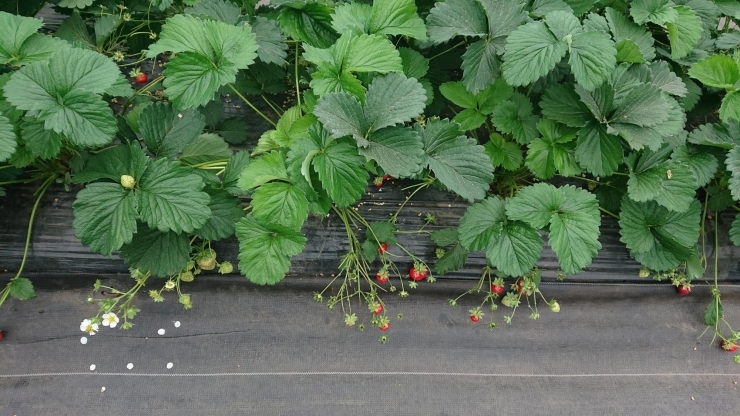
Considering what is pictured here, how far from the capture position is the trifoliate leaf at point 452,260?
1.32m

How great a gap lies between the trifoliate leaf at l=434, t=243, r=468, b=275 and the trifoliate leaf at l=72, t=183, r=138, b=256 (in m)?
0.77

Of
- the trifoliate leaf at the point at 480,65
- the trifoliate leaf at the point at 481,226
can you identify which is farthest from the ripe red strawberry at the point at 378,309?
the trifoliate leaf at the point at 480,65

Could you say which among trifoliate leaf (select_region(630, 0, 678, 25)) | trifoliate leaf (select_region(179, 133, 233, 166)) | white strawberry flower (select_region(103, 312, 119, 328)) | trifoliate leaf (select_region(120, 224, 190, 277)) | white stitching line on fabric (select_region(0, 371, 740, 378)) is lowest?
white stitching line on fabric (select_region(0, 371, 740, 378))

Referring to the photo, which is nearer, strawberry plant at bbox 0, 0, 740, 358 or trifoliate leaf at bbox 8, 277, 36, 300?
strawberry plant at bbox 0, 0, 740, 358

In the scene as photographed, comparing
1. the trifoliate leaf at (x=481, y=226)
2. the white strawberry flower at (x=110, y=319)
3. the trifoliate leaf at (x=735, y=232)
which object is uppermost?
the trifoliate leaf at (x=481, y=226)

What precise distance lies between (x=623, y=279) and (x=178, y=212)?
1.28m

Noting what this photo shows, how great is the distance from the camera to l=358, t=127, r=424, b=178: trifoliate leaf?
0.99 m

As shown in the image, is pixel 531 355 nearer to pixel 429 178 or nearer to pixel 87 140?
pixel 429 178

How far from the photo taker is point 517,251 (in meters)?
1.15

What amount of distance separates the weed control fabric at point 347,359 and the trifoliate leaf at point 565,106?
527 millimetres

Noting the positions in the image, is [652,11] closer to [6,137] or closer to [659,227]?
[659,227]

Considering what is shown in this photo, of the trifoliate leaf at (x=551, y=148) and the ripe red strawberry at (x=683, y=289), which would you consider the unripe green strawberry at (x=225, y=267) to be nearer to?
the trifoliate leaf at (x=551, y=148)

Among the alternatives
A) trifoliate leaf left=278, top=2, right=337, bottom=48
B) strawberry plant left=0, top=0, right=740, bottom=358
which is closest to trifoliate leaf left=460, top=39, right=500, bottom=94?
strawberry plant left=0, top=0, right=740, bottom=358

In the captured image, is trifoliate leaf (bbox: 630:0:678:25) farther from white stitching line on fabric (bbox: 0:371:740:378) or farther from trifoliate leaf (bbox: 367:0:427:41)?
white stitching line on fabric (bbox: 0:371:740:378)
